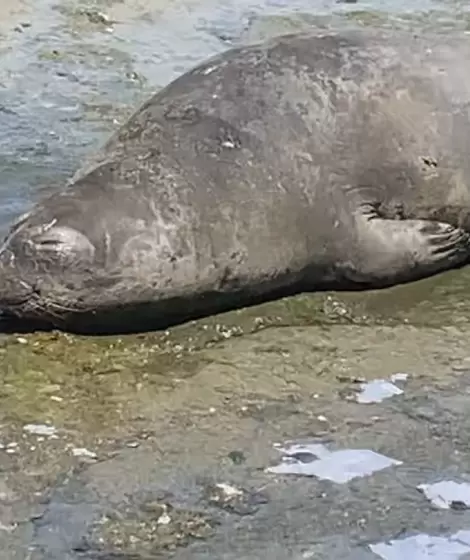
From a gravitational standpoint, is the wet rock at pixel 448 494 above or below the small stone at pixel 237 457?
below

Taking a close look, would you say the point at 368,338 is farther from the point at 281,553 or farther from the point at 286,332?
the point at 281,553

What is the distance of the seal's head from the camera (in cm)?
400

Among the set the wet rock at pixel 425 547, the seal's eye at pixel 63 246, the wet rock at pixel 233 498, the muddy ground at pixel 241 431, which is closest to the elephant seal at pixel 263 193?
the seal's eye at pixel 63 246

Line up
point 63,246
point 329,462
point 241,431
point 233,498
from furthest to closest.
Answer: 1. point 63,246
2. point 241,431
3. point 329,462
4. point 233,498

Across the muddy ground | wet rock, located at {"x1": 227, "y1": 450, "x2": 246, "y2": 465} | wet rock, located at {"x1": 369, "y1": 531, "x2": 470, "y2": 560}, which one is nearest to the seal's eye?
the muddy ground

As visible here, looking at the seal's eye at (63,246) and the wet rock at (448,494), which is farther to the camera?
the seal's eye at (63,246)

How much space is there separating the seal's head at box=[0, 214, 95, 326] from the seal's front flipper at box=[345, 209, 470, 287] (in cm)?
84

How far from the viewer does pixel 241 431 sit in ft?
12.0

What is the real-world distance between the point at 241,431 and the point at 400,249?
3.43 ft

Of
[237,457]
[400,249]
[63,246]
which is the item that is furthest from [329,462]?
[400,249]

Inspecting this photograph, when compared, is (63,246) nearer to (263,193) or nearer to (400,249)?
(263,193)

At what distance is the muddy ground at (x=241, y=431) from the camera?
3.21 meters

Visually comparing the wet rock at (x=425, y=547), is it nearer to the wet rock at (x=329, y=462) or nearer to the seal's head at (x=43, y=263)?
the wet rock at (x=329, y=462)

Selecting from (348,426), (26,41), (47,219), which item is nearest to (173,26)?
(26,41)
